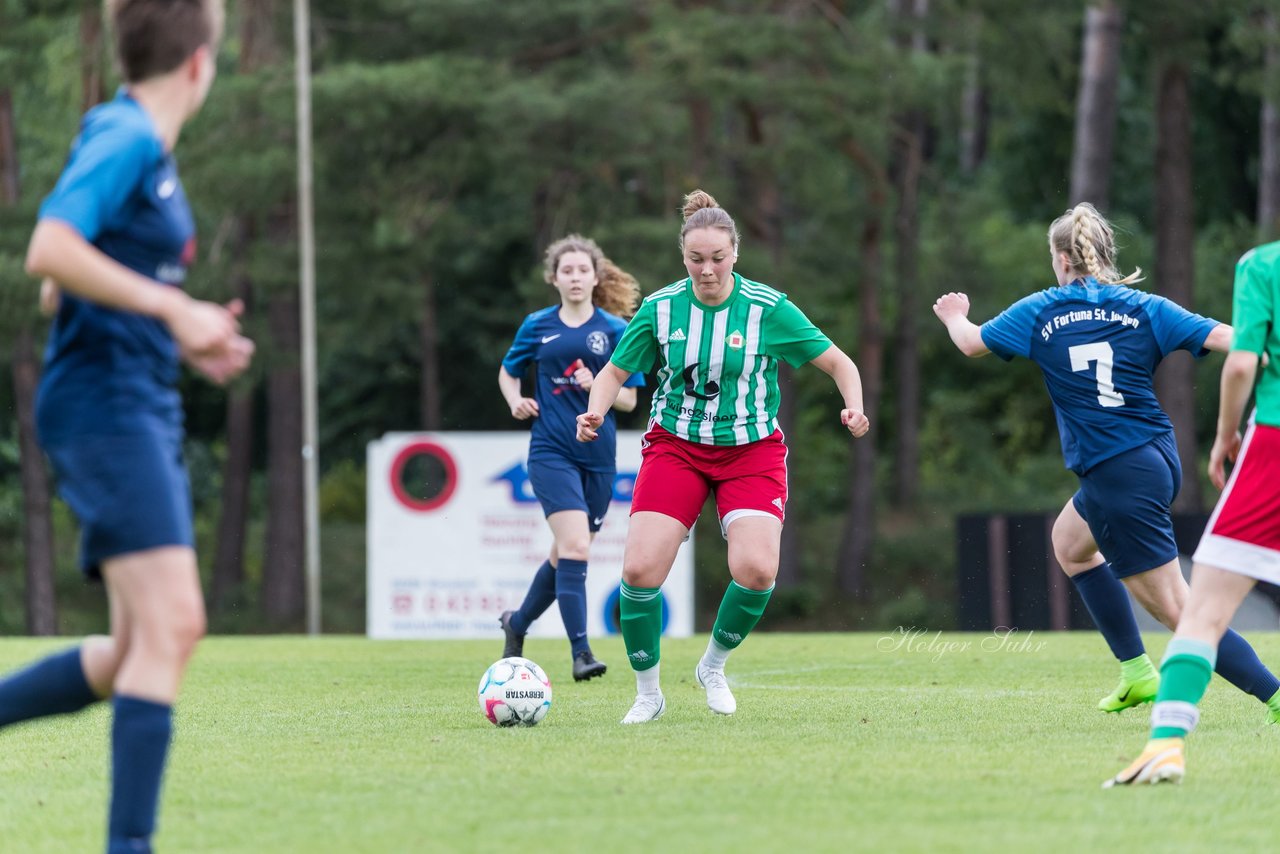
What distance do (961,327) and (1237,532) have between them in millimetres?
2150

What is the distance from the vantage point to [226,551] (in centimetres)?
3212

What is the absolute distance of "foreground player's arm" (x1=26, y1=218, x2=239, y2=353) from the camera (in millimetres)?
3791

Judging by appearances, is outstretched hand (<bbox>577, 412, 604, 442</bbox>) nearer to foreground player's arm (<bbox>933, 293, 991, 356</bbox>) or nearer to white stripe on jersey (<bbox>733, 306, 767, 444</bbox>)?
white stripe on jersey (<bbox>733, 306, 767, 444</bbox>)

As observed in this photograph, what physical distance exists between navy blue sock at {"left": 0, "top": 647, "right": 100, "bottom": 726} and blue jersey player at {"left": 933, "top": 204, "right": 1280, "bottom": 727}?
3501mm

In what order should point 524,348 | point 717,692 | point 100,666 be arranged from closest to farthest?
point 100,666
point 717,692
point 524,348

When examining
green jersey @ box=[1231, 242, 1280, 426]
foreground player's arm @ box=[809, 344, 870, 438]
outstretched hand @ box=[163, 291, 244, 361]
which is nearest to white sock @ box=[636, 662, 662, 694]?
foreground player's arm @ box=[809, 344, 870, 438]

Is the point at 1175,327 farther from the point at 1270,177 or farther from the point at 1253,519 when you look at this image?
the point at 1270,177

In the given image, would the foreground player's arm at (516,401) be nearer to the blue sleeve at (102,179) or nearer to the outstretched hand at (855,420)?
the outstretched hand at (855,420)

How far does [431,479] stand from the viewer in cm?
1795

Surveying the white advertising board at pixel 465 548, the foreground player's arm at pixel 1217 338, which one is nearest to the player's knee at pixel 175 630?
the foreground player's arm at pixel 1217 338

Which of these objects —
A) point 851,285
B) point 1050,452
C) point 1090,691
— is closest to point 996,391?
point 1050,452

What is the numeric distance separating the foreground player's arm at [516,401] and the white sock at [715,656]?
77.4 inches

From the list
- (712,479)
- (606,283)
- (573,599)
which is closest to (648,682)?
(712,479)

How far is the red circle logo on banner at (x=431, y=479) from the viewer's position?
17.2 m
